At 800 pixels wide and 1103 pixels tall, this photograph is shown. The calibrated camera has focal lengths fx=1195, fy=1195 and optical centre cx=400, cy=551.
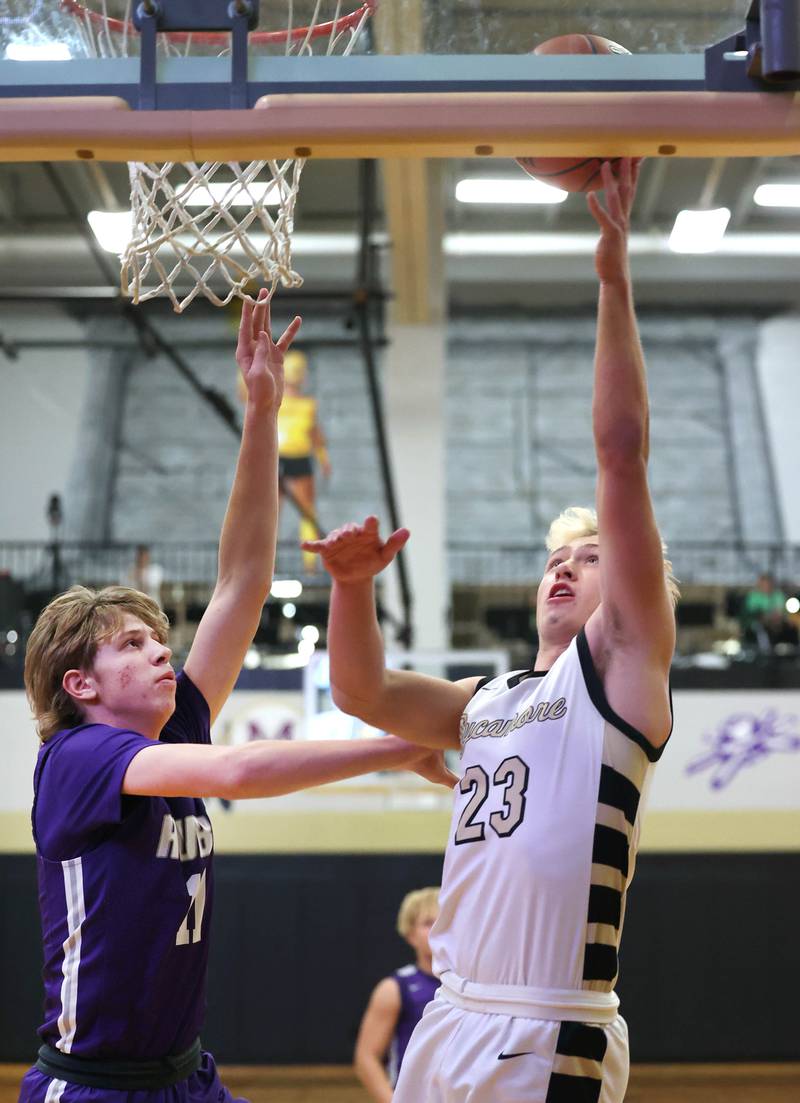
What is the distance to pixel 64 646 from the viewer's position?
98.0 inches

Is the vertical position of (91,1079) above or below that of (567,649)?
below

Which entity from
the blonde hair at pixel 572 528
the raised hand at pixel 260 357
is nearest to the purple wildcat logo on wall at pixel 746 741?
the blonde hair at pixel 572 528

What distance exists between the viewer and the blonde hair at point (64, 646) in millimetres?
2486

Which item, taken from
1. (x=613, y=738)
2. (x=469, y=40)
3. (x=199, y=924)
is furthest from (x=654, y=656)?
(x=469, y=40)

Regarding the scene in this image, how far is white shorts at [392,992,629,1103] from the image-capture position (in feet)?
7.13

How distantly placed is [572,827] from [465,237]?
11202 millimetres

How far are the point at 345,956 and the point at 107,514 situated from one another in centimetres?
643

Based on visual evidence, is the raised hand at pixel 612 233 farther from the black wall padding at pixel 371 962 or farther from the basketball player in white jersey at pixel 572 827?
the black wall padding at pixel 371 962

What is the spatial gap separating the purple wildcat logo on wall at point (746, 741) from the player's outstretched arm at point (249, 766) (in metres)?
7.75

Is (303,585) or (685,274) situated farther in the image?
(685,274)

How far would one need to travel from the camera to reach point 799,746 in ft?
31.1

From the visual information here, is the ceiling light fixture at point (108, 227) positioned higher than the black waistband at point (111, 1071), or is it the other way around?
the ceiling light fixture at point (108, 227)

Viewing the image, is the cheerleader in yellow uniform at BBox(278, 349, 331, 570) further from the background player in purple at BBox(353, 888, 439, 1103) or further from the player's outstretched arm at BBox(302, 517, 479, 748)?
the player's outstretched arm at BBox(302, 517, 479, 748)

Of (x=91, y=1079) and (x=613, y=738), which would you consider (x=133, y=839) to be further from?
(x=613, y=738)
